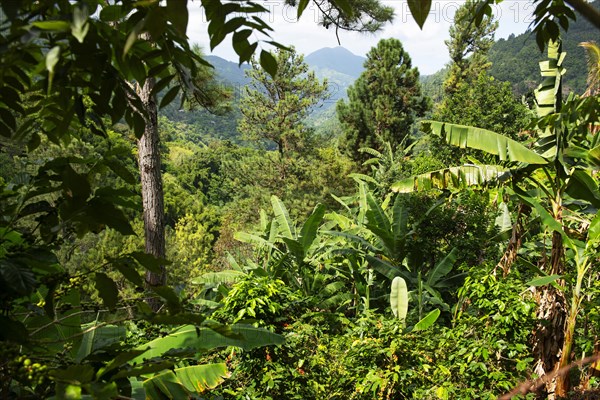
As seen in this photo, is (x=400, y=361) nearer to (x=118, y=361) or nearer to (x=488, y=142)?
(x=488, y=142)

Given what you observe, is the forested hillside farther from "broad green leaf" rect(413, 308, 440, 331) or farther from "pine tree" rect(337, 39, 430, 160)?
"pine tree" rect(337, 39, 430, 160)

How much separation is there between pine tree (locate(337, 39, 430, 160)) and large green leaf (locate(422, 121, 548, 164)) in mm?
13482

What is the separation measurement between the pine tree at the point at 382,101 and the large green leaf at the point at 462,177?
1314 cm

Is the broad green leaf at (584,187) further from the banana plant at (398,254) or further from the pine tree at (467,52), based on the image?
the pine tree at (467,52)

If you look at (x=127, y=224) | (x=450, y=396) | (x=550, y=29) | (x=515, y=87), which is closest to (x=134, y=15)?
(x=127, y=224)

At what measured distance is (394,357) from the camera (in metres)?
2.99

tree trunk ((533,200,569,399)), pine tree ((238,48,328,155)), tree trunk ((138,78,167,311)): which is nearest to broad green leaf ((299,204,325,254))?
tree trunk ((138,78,167,311))

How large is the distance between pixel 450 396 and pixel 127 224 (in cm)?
294

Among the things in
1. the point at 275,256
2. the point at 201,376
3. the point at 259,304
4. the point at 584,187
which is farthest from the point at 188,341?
the point at 275,256

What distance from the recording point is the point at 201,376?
2389 millimetres

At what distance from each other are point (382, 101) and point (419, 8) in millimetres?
17827

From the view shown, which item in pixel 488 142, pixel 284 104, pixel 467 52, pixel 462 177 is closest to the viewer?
pixel 488 142

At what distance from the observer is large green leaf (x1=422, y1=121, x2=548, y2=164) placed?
362cm

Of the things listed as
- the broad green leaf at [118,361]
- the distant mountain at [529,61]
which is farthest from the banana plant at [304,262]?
the distant mountain at [529,61]
